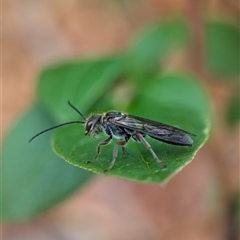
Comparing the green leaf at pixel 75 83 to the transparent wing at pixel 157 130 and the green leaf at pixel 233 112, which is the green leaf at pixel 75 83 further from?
the green leaf at pixel 233 112

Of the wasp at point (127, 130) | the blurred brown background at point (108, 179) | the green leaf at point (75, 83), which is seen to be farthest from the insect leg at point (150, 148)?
the blurred brown background at point (108, 179)

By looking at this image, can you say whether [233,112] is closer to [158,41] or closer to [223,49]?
[223,49]

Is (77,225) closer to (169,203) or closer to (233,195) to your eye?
(169,203)

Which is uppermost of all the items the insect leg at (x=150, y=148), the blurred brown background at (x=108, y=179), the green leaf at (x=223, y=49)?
the insect leg at (x=150, y=148)

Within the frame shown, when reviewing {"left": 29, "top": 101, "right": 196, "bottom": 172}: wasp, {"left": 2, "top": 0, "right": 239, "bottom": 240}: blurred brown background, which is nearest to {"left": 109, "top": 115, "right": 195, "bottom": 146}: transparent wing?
{"left": 29, "top": 101, "right": 196, "bottom": 172}: wasp

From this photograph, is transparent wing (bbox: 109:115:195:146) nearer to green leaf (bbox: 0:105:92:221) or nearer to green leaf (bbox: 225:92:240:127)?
green leaf (bbox: 0:105:92:221)

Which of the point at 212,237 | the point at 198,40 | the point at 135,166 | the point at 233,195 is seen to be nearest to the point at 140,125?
the point at 135,166
